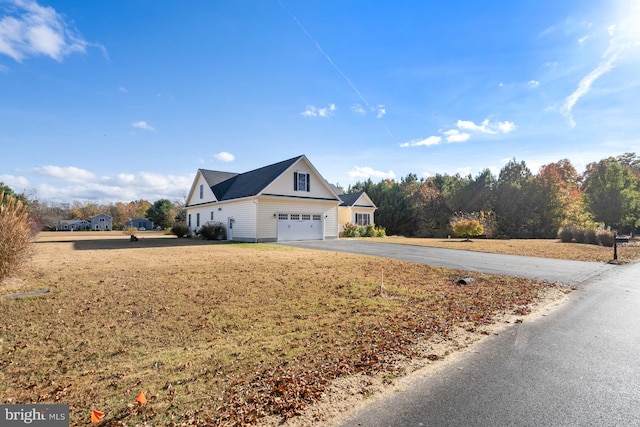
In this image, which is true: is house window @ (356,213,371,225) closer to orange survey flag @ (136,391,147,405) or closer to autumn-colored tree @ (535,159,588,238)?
autumn-colored tree @ (535,159,588,238)

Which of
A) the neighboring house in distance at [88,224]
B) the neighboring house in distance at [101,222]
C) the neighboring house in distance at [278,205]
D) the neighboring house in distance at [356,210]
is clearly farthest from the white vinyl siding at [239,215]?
the neighboring house in distance at [101,222]

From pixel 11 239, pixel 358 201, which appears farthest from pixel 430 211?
pixel 11 239

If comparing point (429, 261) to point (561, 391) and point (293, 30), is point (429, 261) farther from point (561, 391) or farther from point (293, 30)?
point (293, 30)

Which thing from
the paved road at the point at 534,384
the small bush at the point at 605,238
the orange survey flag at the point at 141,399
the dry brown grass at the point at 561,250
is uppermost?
the small bush at the point at 605,238

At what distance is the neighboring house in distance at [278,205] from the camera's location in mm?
21078

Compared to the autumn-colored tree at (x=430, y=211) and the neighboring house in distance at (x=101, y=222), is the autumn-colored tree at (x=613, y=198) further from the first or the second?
the neighboring house in distance at (x=101, y=222)

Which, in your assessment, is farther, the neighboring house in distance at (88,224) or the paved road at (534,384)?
the neighboring house in distance at (88,224)

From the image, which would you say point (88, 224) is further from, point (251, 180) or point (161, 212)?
point (251, 180)

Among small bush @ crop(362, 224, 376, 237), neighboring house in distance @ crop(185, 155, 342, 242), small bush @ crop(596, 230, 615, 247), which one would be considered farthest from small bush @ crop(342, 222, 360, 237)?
small bush @ crop(596, 230, 615, 247)

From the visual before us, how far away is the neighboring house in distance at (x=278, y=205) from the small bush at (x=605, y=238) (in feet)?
60.1

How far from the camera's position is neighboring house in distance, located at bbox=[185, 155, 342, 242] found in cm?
2108

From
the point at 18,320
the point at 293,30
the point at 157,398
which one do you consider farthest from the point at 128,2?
the point at 157,398

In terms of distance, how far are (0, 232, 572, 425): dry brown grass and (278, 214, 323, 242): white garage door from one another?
42.0 feet

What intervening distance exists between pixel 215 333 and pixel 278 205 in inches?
676
